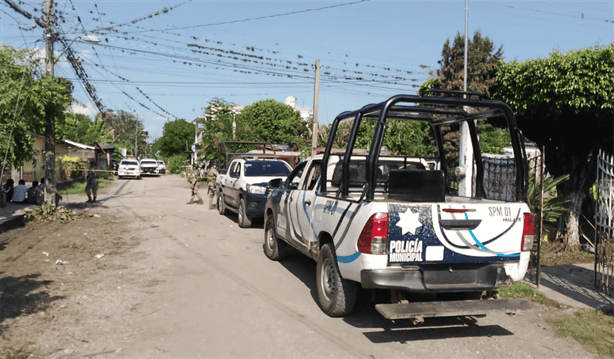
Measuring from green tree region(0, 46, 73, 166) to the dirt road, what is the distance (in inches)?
200

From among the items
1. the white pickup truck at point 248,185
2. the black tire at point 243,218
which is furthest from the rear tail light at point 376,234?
the black tire at point 243,218

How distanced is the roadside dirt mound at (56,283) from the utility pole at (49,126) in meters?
2.32

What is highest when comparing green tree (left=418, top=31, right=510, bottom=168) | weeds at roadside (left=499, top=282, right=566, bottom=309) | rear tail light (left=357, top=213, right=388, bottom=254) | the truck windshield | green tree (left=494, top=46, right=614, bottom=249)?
green tree (left=418, top=31, right=510, bottom=168)

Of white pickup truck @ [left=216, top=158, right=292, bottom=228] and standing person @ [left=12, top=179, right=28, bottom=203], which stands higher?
white pickup truck @ [left=216, top=158, right=292, bottom=228]

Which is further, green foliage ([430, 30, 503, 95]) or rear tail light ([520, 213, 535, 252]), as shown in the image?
green foliage ([430, 30, 503, 95])

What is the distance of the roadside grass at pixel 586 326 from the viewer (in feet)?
16.6

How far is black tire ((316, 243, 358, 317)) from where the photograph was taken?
5.49 m

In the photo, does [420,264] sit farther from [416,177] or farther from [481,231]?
[416,177]

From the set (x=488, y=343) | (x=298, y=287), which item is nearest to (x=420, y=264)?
(x=488, y=343)

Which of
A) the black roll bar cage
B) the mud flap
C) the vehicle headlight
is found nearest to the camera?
the mud flap

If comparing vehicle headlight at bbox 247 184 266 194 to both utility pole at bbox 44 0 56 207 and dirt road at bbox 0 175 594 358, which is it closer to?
dirt road at bbox 0 175 594 358

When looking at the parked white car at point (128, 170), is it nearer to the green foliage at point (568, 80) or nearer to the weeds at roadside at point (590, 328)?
the green foliage at point (568, 80)

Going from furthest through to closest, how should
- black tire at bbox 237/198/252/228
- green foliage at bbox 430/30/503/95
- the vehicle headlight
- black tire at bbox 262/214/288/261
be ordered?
green foliage at bbox 430/30/503/95 → black tire at bbox 237/198/252/228 → the vehicle headlight → black tire at bbox 262/214/288/261

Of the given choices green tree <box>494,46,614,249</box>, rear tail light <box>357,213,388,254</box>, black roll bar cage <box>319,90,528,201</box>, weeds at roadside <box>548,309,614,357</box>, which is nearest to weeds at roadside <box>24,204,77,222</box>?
black roll bar cage <box>319,90,528,201</box>
